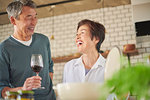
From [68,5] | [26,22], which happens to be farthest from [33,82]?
[68,5]

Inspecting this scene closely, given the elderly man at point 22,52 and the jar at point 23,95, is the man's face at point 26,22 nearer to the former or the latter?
the elderly man at point 22,52

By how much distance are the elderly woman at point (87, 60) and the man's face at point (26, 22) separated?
0.51 metres

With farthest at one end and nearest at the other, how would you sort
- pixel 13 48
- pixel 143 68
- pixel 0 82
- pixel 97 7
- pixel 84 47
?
pixel 97 7 → pixel 84 47 → pixel 13 48 → pixel 0 82 → pixel 143 68

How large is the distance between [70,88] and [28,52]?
1.25 metres

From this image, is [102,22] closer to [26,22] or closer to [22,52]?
[26,22]

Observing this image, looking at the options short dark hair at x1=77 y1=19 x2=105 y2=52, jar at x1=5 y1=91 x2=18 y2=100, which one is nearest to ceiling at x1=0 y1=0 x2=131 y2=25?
short dark hair at x1=77 y1=19 x2=105 y2=52

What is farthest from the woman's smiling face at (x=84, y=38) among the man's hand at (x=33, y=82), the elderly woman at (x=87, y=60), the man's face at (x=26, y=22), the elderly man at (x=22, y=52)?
the man's hand at (x=33, y=82)

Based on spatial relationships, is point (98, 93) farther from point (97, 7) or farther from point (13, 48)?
point (97, 7)

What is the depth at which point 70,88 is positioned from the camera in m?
1.18

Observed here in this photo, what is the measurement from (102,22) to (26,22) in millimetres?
4432

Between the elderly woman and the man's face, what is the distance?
0.51 metres

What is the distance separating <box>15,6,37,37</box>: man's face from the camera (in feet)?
8.15

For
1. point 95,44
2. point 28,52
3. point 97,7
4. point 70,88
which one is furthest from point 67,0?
point 70,88

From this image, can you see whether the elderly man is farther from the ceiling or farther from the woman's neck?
the ceiling
